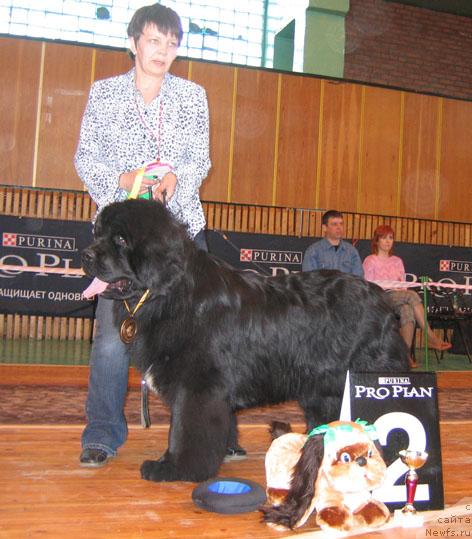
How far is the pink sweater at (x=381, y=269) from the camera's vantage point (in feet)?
24.7

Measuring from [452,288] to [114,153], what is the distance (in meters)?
7.26

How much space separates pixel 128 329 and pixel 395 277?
578 cm

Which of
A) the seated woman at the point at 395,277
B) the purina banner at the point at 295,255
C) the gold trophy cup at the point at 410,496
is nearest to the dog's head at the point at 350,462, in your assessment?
the gold trophy cup at the point at 410,496

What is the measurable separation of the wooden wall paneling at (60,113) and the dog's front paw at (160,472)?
26.2 ft

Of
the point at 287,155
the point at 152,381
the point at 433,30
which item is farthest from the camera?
the point at 433,30

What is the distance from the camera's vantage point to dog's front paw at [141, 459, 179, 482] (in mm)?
2316

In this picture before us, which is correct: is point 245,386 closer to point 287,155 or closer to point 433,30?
point 287,155

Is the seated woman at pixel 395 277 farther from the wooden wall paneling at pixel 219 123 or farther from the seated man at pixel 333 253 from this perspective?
the wooden wall paneling at pixel 219 123

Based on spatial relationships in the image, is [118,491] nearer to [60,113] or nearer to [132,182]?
[132,182]

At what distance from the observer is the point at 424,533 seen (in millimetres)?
1915

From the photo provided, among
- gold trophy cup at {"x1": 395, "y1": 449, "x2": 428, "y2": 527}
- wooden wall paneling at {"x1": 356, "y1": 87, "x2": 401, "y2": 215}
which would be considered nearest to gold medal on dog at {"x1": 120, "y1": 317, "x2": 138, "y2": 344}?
gold trophy cup at {"x1": 395, "y1": 449, "x2": 428, "y2": 527}

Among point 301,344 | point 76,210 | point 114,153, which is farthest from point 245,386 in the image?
point 76,210

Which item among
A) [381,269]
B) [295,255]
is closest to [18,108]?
[295,255]

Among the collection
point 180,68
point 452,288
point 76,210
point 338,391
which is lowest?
point 338,391
